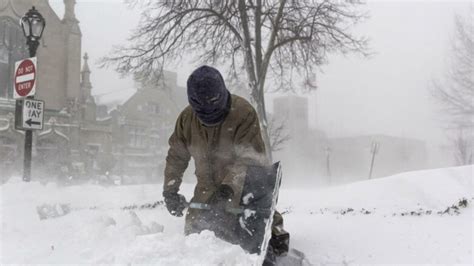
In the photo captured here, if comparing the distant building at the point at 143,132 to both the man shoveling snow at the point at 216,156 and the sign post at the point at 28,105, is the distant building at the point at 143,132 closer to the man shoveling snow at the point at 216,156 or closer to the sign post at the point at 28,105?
the sign post at the point at 28,105

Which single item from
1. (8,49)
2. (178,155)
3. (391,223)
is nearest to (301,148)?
(8,49)

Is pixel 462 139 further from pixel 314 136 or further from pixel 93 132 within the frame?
pixel 314 136

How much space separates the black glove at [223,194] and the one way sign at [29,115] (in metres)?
5.38

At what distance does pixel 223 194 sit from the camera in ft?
11.8

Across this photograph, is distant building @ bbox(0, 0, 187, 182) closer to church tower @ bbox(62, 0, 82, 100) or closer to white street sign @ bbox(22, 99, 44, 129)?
church tower @ bbox(62, 0, 82, 100)

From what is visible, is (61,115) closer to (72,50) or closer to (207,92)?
(72,50)

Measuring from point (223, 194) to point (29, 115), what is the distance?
18.1ft

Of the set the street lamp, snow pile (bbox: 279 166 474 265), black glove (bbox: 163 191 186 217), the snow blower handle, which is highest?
the street lamp

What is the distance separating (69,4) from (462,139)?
33.2 meters

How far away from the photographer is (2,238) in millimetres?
4543

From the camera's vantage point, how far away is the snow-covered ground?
112 inches

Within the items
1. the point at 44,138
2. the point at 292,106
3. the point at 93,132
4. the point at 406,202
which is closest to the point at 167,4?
the point at 406,202

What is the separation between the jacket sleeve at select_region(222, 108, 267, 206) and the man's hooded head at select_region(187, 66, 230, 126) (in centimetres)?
29

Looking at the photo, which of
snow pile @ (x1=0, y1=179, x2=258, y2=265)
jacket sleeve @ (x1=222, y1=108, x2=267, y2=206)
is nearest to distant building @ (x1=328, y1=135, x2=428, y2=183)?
snow pile @ (x1=0, y1=179, x2=258, y2=265)
